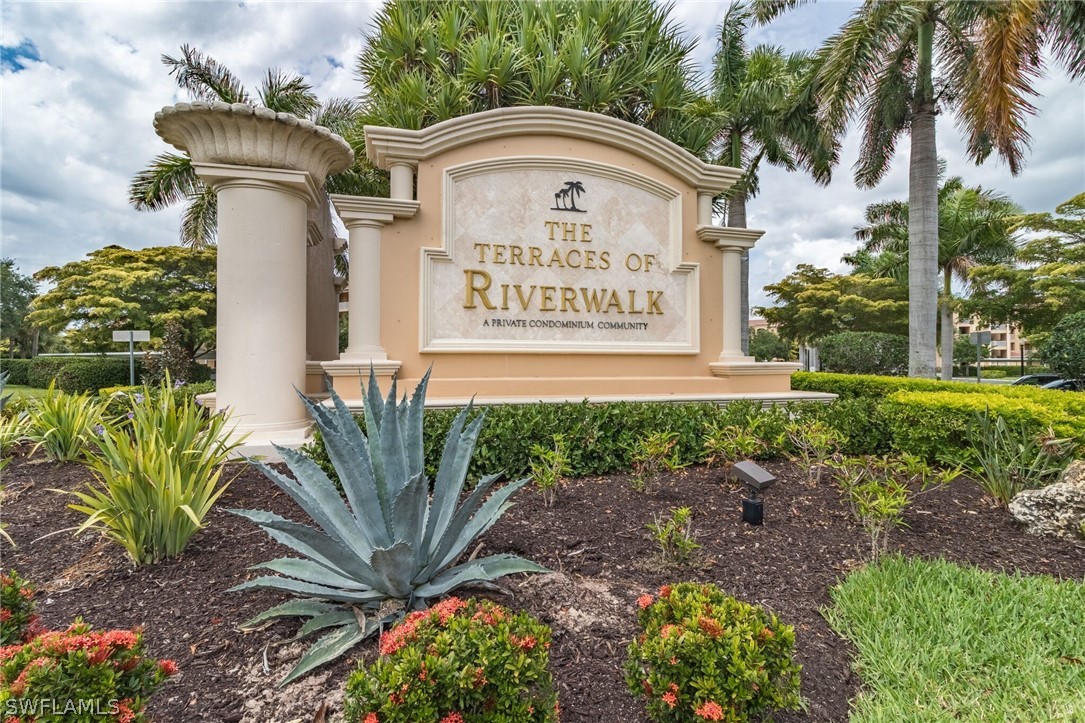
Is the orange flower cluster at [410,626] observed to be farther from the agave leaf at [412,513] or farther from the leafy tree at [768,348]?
the leafy tree at [768,348]

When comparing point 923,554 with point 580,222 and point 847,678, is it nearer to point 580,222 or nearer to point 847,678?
point 847,678

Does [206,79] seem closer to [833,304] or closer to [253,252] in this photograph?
[253,252]

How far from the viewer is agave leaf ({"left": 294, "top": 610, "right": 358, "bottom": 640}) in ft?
7.39


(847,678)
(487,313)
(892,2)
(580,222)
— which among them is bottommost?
(847,678)

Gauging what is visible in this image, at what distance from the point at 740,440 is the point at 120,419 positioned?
6.62 meters

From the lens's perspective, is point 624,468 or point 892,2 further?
point 892,2

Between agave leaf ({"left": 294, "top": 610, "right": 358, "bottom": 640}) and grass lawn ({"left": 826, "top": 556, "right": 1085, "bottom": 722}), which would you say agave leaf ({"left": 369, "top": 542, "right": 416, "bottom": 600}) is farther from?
grass lawn ({"left": 826, "top": 556, "right": 1085, "bottom": 722})

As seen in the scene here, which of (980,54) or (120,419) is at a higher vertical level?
(980,54)

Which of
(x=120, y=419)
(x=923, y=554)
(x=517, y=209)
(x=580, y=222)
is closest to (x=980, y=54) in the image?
(x=580, y=222)

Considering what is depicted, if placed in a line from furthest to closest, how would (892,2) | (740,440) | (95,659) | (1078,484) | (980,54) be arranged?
1. (892,2)
2. (980,54)
3. (740,440)
4. (1078,484)
5. (95,659)

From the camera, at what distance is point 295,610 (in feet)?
7.66

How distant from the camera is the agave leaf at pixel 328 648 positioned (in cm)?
206

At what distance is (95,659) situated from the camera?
A: 154cm

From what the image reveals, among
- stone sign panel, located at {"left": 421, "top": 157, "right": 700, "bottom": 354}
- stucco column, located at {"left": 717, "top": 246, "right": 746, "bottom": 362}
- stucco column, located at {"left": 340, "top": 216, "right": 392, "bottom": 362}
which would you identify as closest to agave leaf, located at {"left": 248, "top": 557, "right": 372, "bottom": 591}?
stucco column, located at {"left": 340, "top": 216, "right": 392, "bottom": 362}
